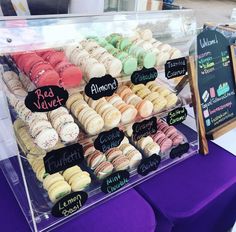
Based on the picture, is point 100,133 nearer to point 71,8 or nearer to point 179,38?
point 179,38

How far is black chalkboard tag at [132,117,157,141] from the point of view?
3.05 ft

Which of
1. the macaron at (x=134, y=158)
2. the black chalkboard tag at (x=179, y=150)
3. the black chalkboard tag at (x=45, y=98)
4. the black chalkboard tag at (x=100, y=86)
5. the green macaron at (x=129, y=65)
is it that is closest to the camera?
the black chalkboard tag at (x=45, y=98)

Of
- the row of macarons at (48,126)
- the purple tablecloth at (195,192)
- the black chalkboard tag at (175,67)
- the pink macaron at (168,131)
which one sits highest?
the black chalkboard tag at (175,67)

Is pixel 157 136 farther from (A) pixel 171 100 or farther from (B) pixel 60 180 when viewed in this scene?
(B) pixel 60 180

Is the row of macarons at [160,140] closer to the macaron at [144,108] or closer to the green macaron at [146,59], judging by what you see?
the macaron at [144,108]

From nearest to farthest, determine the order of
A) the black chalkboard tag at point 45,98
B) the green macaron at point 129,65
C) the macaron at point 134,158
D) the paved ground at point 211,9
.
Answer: the black chalkboard tag at point 45,98 < the green macaron at point 129,65 < the macaron at point 134,158 < the paved ground at point 211,9

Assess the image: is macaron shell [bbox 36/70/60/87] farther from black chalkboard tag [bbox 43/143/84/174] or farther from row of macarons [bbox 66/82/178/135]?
black chalkboard tag [bbox 43/143/84/174]

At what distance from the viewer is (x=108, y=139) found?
84 cm

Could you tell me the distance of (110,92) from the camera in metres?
0.79

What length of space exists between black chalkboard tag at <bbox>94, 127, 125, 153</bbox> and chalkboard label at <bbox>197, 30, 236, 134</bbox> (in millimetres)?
468

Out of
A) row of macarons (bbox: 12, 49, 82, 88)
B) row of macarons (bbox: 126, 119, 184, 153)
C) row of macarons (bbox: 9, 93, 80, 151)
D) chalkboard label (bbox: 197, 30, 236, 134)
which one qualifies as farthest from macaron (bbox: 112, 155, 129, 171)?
chalkboard label (bbox: 197, 30, 236, 134)

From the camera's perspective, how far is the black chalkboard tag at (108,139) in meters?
0.82

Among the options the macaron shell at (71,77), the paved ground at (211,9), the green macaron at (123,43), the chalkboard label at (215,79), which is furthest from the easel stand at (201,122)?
the paved ground at (211,9)

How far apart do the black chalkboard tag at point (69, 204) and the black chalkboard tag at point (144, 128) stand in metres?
0.26
